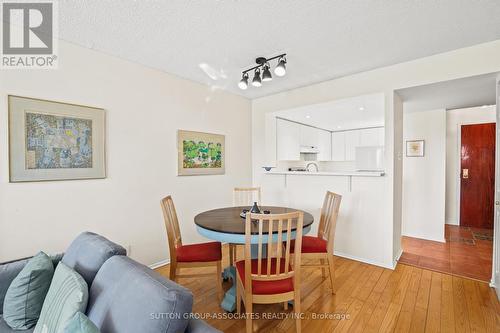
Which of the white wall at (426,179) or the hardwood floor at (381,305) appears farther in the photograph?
the white wall at (426,179)

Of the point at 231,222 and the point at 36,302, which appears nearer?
the point at 36,302

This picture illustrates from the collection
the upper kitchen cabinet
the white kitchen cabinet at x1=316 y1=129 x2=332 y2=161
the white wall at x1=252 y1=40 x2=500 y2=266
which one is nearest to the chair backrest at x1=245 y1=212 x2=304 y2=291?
the white wall at x1=252 y1=40 x2=500 y2=266

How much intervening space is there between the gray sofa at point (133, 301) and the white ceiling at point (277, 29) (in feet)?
6.02

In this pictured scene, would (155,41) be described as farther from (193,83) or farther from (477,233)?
(477,233)

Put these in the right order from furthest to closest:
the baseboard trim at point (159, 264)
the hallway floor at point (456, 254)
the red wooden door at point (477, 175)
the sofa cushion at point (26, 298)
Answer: the red wooden door at point (477, 175), the baseboard trim at point (159, 264), the hallway floor at point (456, 254), the sofa cushion at point (26, 298)

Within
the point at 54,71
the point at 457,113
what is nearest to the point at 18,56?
the point at 54,71

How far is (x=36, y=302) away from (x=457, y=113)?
21.6ft

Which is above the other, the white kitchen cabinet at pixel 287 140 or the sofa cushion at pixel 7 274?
the white kitchen cabinet at pixel 287 140

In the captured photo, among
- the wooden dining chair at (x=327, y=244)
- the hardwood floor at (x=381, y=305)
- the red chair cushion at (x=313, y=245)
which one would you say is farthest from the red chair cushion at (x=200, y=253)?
the wooden dining chair at (x=327, y=244)

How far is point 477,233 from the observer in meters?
4.18

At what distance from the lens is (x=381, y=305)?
211 cm

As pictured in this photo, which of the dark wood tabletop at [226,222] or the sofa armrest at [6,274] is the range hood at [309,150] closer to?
the dark wood tabletop at [226,222]

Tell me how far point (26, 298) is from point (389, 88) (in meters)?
3.69

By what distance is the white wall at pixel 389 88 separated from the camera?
2346 mm
